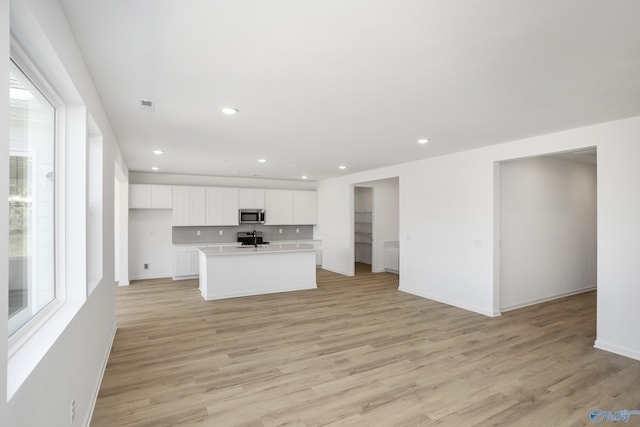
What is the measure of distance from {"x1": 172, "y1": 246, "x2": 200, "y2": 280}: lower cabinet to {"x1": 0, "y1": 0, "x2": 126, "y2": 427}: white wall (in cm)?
490

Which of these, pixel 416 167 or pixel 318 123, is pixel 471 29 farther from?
pixel 416 167

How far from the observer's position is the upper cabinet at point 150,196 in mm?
7375

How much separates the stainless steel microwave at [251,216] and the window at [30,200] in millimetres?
6268

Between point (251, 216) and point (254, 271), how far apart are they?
2551 mm

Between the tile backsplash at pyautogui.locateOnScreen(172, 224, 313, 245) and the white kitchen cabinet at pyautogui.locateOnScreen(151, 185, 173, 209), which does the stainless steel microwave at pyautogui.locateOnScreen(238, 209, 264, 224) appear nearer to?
the tile backsplash at pyautogui.locateOnScreen(172, 224, 313, 245)

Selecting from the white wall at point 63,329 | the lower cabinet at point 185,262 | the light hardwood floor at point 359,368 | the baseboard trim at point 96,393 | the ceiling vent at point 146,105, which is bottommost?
the light hardwood floor at point 359,368

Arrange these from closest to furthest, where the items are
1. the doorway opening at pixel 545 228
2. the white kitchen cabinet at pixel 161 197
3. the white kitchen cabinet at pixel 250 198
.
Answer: the doorway opening at pixel 545 228 < the white kitchen cabinet at pixel 161 197 < the white kitchen cabinet at pixel 250 198

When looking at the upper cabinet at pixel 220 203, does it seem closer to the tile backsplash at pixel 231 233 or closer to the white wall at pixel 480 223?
the tile backsplash at pixel 231 233

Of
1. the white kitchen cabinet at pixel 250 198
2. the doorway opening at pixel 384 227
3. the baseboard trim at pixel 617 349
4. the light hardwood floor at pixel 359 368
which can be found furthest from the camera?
the doorway opening at pixel 384 227

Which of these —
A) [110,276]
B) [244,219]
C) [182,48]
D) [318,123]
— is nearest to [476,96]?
[318,123]

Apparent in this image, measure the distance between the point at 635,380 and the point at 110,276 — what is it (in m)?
5.35

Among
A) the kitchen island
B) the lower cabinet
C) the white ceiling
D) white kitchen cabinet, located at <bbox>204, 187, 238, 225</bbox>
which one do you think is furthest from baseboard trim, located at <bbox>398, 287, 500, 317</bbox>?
the lower cabinet

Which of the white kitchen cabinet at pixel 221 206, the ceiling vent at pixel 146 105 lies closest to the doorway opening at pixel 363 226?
the white kitchen cabinet at pixel 221 206

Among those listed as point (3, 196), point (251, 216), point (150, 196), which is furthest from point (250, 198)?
point (3, 196)
